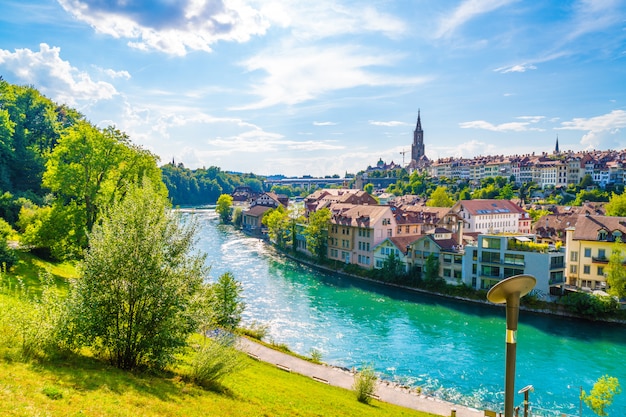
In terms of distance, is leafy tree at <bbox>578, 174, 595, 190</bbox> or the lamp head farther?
leafy tree at <bbox>578, 174, 595, 190</bbox>

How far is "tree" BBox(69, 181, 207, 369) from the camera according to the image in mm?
11922

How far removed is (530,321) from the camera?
1286 inches

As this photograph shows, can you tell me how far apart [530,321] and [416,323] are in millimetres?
8456

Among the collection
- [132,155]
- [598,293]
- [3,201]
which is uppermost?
→ [132,155]

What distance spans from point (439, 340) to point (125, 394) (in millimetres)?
22842

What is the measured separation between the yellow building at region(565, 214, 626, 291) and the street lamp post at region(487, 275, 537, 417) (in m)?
36.1

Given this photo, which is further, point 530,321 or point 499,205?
point 499,205

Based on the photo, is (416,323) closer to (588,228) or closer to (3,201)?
(588,228)

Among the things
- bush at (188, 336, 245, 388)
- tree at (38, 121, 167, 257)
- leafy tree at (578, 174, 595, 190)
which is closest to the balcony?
bush at (188, 336, 245, 388)

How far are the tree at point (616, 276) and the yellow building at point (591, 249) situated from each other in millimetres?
2319

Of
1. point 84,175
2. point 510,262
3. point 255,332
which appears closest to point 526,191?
point 510,262

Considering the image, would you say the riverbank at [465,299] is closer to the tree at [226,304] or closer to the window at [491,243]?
the window at [491,243]

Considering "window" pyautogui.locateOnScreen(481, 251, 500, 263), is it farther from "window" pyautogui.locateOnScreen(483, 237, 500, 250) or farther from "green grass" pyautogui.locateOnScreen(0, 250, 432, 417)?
"green grass" pyautogui.locateOnScreen(0, 250, 432, 417)

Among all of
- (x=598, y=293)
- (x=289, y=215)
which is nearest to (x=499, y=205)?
(x=289, y=215)
